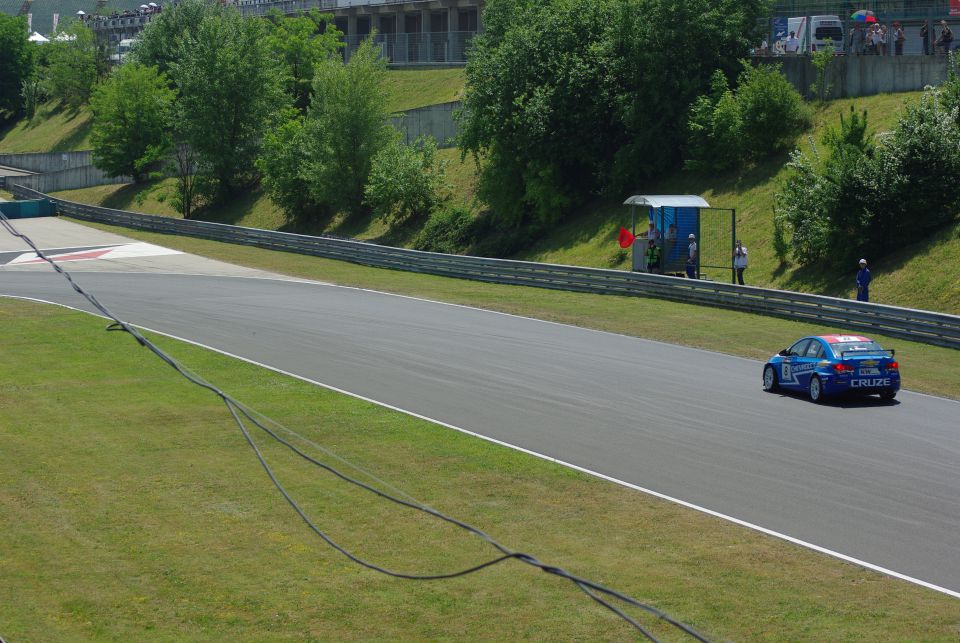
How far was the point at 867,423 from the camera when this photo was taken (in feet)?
60.9

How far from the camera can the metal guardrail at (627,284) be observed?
27403 mm

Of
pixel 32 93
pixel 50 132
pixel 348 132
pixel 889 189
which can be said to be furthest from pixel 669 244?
pixel 32 93

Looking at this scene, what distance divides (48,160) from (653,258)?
7333 cm

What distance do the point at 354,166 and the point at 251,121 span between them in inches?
567

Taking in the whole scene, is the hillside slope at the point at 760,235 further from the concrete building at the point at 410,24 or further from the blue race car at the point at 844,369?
the concrete building at the point at 410,24

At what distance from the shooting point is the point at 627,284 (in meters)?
35.9

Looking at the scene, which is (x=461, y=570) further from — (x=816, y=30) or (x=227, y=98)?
(x=227, y=98)

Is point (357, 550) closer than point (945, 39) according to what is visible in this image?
Yes

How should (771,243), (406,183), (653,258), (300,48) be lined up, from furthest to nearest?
(300,48) < (406,183) < (771,243) < (653,258)

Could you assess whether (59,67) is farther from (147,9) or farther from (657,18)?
(657,18)

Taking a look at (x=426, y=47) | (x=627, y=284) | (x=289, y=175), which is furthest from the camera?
(x=426, y=47)

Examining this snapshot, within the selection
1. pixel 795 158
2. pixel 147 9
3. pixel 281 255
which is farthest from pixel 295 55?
pixel 147 9

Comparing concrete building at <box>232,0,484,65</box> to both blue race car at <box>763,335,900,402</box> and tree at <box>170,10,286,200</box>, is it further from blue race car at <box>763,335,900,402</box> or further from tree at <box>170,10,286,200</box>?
blue race car at <box>763,335,900,402</box>

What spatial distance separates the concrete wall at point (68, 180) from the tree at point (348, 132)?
94.5 ft
